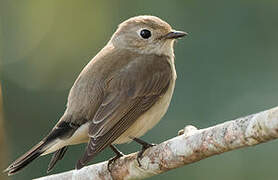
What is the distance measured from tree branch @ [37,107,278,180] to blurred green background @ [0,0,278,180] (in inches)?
75.5

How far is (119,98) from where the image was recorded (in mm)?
5875

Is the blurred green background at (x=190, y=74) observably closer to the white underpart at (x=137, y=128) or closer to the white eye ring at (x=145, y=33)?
the white eye ring at (x=145, y=33)

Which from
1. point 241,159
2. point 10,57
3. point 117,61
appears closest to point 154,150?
point 117,61

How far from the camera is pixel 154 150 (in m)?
5.23

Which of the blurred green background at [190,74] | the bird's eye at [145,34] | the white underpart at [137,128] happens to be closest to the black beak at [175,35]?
the bird's eye at [145,34]

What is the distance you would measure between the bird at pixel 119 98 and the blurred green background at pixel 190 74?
156cm

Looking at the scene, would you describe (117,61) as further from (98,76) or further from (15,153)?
(15,153)

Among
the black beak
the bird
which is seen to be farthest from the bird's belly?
the black beak

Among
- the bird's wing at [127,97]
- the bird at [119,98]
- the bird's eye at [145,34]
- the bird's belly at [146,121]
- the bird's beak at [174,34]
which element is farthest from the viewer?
the bird's eye at [145,34]

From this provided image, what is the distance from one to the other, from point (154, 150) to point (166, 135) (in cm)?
289

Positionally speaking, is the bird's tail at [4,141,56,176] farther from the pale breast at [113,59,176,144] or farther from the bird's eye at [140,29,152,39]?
the bird's eye at [140,29,152,39]

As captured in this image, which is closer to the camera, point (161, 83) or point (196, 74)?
point (161, 83)

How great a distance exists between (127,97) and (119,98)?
0.08 metres

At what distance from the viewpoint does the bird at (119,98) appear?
5629mm
